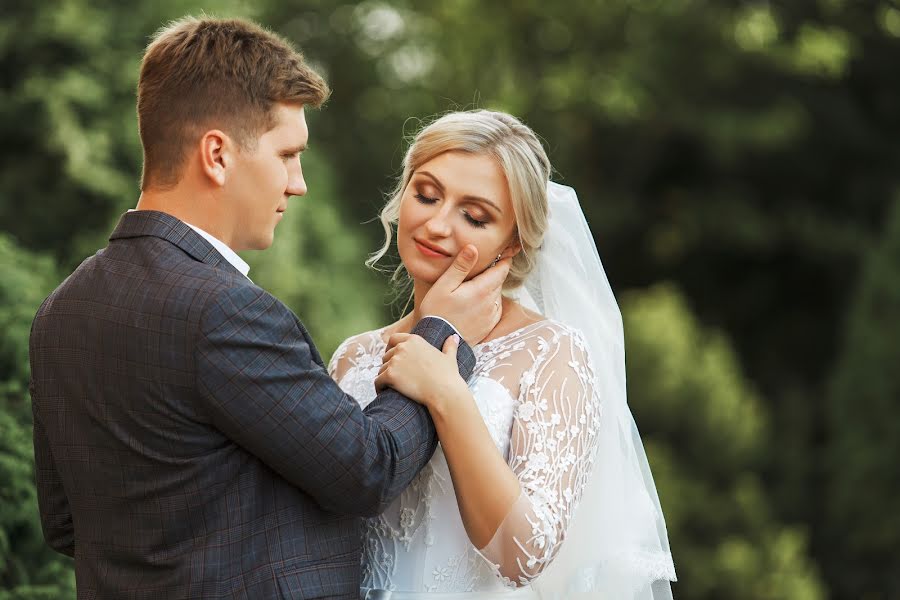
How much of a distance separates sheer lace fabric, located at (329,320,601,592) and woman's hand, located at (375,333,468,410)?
12.3 inches

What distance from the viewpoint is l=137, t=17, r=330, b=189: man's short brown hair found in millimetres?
2396

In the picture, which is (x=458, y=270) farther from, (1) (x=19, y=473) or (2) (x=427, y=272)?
(1) (x=19, y=473)

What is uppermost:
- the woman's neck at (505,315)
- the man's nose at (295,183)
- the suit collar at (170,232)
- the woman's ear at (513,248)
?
the man's nose at (295,183)

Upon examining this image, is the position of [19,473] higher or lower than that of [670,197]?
higher

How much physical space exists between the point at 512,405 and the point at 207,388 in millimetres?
986

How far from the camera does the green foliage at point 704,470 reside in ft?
25.5

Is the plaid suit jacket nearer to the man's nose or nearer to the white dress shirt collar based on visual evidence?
the white dress shirt collar

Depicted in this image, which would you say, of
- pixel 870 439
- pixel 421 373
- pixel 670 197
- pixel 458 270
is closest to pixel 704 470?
pixel 870 439

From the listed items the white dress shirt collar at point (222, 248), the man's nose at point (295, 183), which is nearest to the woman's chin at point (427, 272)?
the man's nose at point (295, 183)

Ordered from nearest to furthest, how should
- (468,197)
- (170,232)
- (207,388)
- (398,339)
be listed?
(207,388), (170,232), (398,339), (468,197)

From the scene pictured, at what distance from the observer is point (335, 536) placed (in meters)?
2.51

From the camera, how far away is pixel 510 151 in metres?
3.12

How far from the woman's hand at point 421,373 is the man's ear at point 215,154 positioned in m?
0.60

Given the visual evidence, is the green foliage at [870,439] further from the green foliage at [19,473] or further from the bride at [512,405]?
the green foliage at [19,473]
